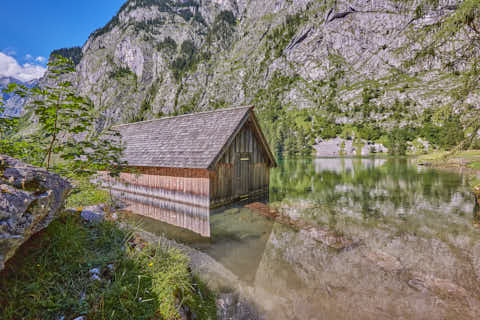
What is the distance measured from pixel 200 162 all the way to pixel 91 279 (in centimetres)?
646

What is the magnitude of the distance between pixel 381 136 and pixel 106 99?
129m

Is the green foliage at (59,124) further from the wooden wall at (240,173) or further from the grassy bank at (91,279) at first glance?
the wooden wall at (240,173)

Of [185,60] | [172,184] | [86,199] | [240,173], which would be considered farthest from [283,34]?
[86,199]

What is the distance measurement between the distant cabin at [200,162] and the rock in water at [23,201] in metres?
5.98

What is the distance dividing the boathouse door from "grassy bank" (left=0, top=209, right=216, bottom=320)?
739 cm

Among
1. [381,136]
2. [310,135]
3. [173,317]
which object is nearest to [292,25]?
[310,135]

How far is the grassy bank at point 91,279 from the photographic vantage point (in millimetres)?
2543

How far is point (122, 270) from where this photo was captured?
358 cm

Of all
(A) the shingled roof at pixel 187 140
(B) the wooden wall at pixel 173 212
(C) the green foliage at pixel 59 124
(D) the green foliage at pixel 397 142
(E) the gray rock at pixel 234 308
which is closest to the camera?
(C) the green foliage at pixel 59 124

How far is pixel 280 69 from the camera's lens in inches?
3944

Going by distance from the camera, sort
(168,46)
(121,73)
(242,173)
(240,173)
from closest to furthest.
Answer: (240,173) → (242,173) → (121,73) → (168,46)

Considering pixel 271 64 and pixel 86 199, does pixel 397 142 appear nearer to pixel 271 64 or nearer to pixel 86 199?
pixel 271 64

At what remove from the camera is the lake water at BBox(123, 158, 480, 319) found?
4.83 metres

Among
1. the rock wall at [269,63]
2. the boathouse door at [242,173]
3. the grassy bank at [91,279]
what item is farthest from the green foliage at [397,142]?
the grassy bank at [91,279]
